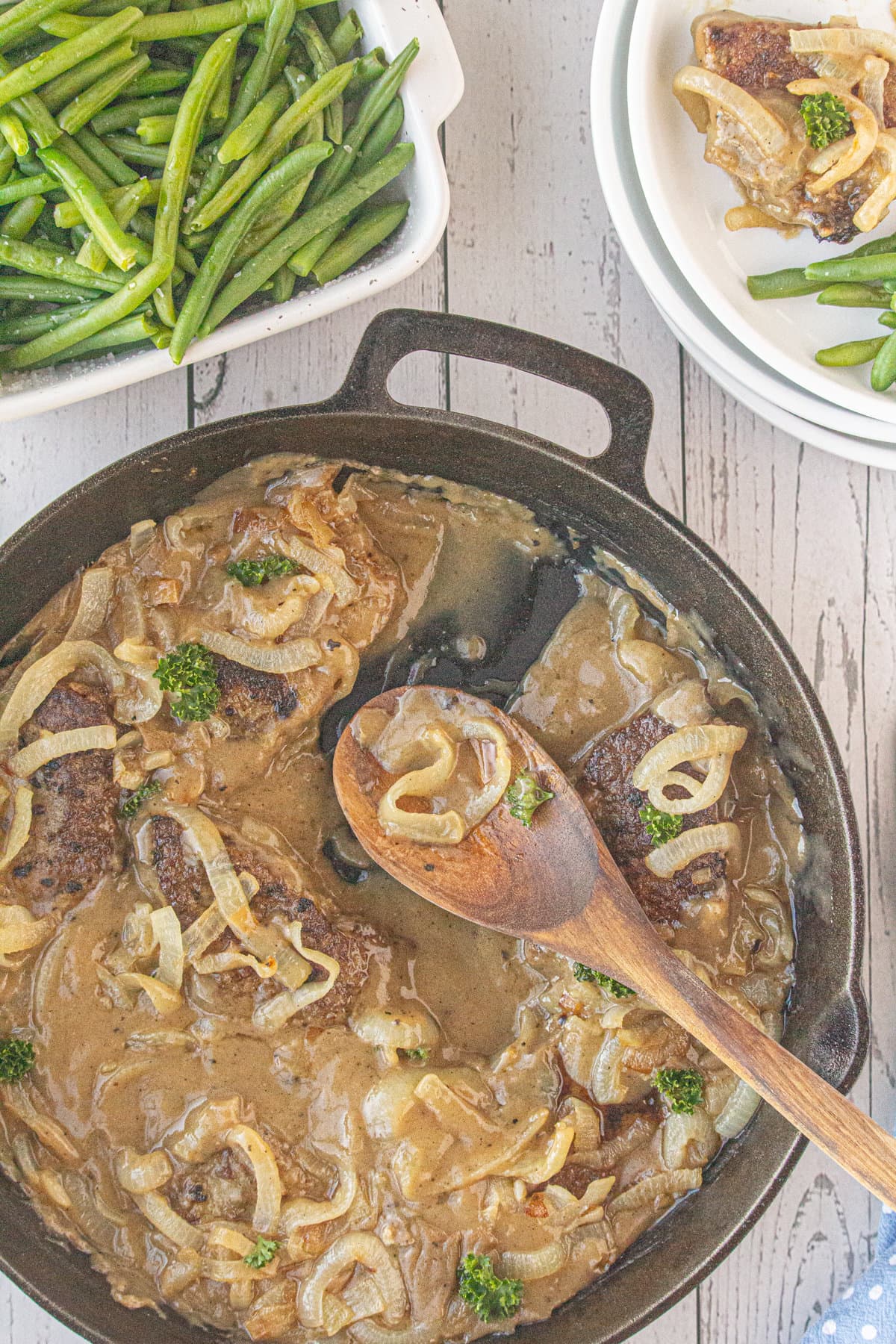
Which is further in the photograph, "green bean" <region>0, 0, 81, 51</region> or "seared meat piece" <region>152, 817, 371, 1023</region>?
"seared meat piece" <region>152, 817, 371, 1023</region>

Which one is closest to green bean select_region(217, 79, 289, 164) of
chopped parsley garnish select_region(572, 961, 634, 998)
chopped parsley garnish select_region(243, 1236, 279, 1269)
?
chopped parsley garnish select_region(572, 961, 634, 998)

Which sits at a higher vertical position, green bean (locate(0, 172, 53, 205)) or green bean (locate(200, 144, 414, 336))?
green bean (locate(0, 172, 53, 205))

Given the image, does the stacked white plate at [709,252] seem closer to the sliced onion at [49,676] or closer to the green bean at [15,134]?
the green bean at [15,134]

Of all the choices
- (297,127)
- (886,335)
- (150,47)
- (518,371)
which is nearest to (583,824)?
(518,371)

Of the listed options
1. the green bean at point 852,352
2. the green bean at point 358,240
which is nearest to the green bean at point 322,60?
the green bean at point 358,240

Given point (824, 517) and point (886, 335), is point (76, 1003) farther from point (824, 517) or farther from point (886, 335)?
point (886, 335)

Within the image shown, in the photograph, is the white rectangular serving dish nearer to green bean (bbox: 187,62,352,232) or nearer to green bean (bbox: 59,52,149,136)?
green bean (bbox: 187,62,352,232)
